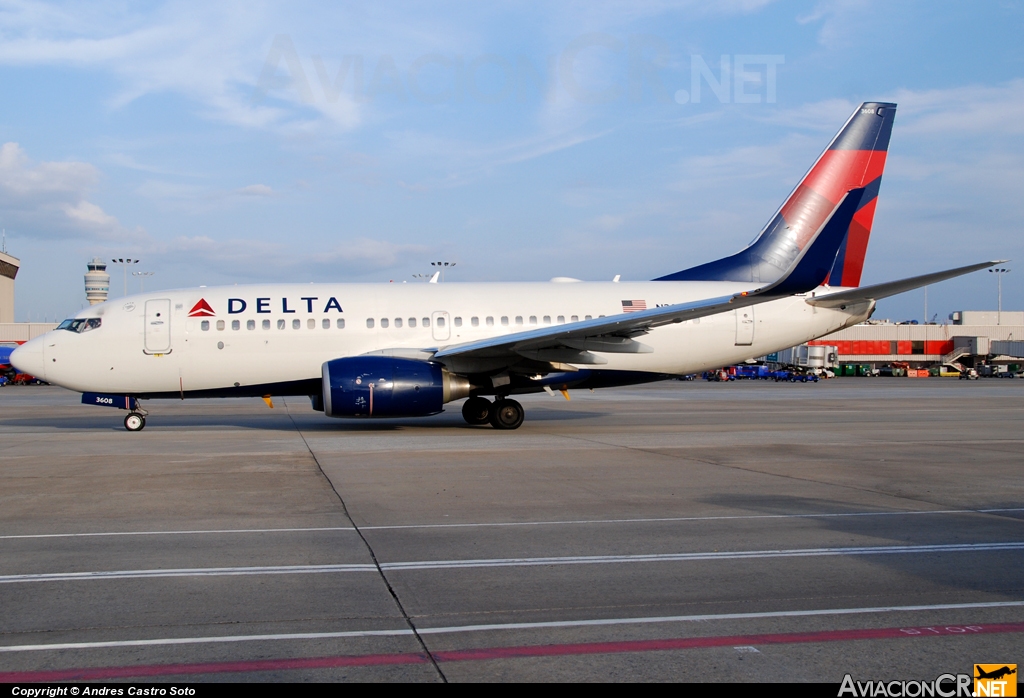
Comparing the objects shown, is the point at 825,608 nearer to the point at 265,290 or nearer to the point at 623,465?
the point at 623,465

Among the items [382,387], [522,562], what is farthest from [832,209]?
[522,562]

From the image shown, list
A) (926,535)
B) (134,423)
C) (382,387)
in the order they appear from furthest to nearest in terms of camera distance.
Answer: (134,423), (382,387), (926,535)

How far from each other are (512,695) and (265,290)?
17.4 meters

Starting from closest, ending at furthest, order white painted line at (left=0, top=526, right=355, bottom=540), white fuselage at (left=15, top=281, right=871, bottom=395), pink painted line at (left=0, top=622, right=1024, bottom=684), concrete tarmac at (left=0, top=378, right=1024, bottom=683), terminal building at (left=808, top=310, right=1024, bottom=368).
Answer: pink painted line at (left=0, top=622, right=1024, bottom=684)
concrete tarmac at (left=0, top=378, right=1024, bottom=683)
white painted line at (left=0, top=526, right=355, bottom=540)
white fuselage at (left=15, top=281, right=871, bottom=395)
terminal building at (left=808, top=310, right=1024, bottom=368)

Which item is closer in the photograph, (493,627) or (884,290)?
(493,627)

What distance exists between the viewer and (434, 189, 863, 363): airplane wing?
16.3m

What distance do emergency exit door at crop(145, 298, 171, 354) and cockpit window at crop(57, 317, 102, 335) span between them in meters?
1.18

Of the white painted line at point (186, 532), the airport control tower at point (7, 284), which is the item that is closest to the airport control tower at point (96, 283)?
the airport control tower at point (7, 284)

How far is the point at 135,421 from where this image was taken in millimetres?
19469

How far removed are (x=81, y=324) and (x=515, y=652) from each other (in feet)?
58.5

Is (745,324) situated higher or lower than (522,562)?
higher

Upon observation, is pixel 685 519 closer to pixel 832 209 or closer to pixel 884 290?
pixel 884 290

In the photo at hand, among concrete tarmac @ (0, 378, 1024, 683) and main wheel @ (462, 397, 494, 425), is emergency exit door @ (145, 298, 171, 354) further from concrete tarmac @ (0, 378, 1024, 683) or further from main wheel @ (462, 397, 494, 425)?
main wheel @ (462, 397, 494, 425)

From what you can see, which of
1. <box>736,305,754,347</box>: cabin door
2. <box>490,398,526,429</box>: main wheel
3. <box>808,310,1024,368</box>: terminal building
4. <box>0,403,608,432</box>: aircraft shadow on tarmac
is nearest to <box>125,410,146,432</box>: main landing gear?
<box>0,403,608,432</box>: aircraft shadow on tarmac
